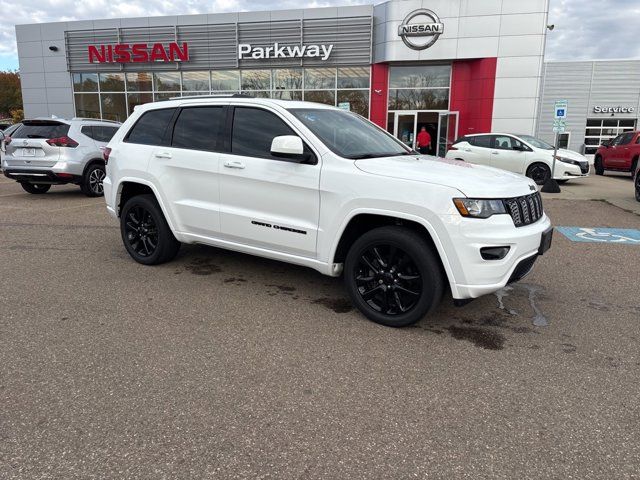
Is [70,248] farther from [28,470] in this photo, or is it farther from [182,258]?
[28,470]

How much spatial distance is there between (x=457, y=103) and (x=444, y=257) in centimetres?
1968

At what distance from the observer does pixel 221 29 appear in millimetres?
22891

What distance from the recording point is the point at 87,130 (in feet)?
36.1

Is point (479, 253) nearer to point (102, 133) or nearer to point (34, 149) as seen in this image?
point (34, 149)

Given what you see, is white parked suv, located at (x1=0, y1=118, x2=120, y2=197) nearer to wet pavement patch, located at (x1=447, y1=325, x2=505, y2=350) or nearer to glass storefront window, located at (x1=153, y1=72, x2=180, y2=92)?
wet pavement patch, located at (x1=447, y1=325, x2=505, y2=350)

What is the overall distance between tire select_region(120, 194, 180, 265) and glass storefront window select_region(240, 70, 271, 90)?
1897 cm

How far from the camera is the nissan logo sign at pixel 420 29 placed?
66.7 ft

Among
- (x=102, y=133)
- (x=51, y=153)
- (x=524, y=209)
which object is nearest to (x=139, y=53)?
(x=102, y=133)

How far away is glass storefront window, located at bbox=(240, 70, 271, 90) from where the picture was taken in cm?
2330

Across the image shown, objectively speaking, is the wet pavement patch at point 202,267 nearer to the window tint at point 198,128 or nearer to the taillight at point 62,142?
the window tint at point 198,128

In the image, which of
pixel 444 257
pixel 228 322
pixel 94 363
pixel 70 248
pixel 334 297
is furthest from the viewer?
pixel 70 248

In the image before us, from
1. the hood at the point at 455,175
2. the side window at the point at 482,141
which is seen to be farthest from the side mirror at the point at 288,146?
the side window at the point at 482,141

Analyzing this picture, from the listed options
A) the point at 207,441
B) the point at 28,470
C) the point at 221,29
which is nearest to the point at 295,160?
the point at 207,441

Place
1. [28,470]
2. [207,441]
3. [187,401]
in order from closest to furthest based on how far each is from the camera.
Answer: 1. [28,470]
2. [207,441]
3. [187,401]
